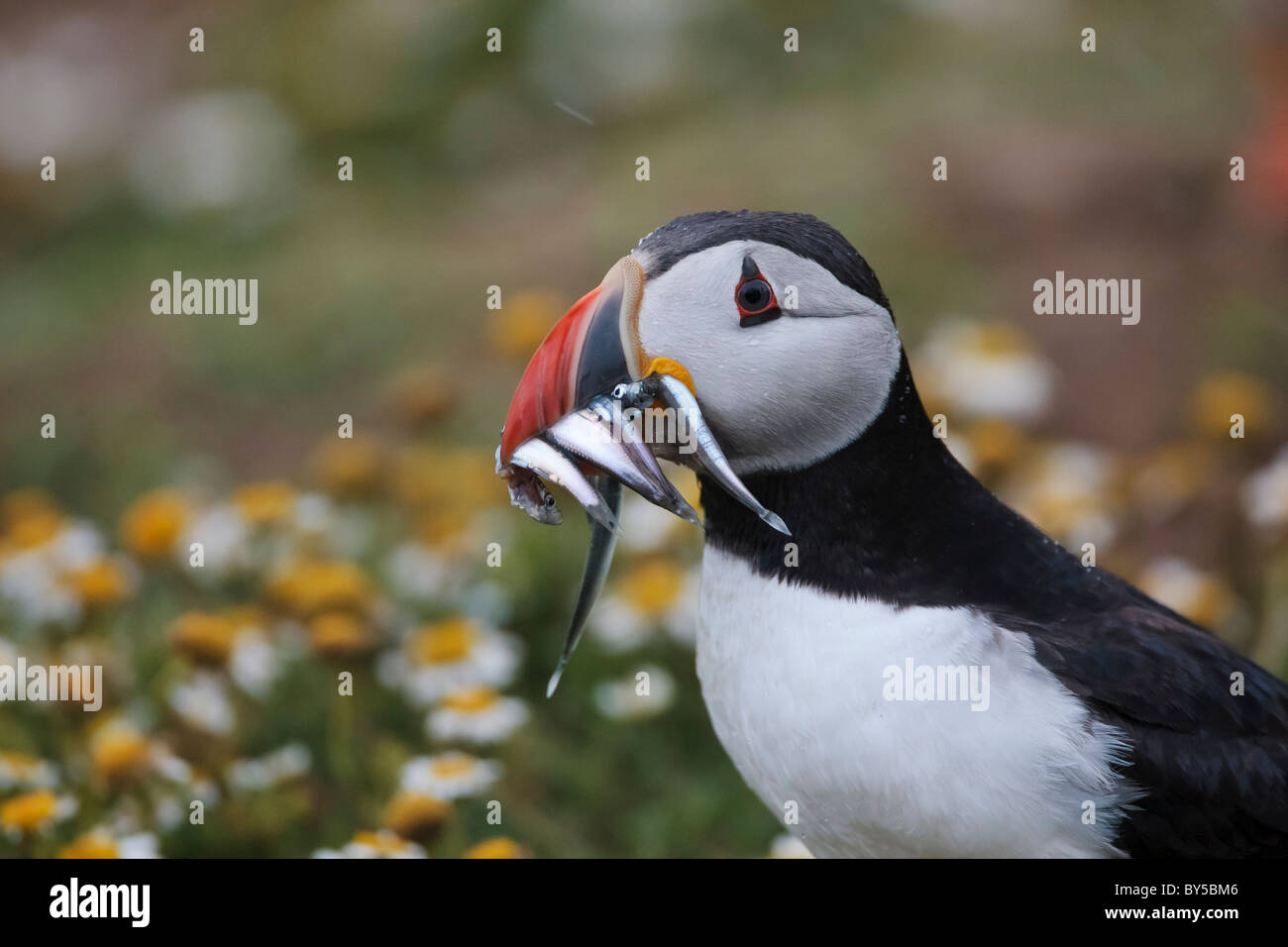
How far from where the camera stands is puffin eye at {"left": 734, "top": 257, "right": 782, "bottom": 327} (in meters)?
2.46

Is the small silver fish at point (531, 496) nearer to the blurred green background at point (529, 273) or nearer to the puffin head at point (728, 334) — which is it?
the puffin head at point (728, 334)

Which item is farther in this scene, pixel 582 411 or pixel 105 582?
pixel 105 582

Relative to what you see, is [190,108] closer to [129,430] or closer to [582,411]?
[129,430]

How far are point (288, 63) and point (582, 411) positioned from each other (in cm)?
613

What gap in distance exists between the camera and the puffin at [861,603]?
246cm

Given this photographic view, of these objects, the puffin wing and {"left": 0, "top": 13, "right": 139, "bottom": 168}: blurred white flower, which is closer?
the puffin wing

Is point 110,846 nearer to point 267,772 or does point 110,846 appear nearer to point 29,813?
point 29,813

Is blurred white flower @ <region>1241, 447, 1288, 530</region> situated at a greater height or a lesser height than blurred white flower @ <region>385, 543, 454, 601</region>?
greater

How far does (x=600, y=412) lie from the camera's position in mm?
2451

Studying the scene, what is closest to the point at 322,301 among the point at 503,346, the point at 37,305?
the point at 37,305

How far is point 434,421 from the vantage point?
4.34 m

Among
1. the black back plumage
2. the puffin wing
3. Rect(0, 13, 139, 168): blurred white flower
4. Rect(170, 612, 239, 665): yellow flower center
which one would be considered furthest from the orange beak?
Rect(0, 13, 139, 168): blurred white flower

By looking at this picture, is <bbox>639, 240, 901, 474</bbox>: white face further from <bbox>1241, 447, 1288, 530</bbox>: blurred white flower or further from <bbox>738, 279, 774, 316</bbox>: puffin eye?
<bbox>1241, 447, 1288, 530</bbox>: blurred white flower
